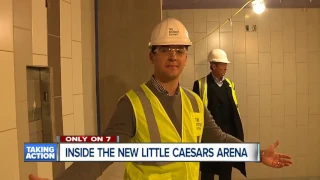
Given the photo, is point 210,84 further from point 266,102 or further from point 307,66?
point 307,66

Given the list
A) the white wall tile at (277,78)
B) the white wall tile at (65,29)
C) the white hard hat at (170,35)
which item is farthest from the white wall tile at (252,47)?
the white hard hat at (170,35)

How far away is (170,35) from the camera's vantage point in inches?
45.3

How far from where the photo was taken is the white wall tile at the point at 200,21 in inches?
144

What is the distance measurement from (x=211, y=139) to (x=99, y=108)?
103 cm

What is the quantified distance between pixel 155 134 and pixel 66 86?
0.69m

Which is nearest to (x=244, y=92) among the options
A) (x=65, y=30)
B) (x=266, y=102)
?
(x=266, y=102)

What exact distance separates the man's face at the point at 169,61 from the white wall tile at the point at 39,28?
48 centimetres

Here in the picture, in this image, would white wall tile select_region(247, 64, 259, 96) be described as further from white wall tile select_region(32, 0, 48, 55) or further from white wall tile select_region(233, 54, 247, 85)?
white wall tile select_region(32, 0, 48, 55)

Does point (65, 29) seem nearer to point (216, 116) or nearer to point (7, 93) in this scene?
point (7, 93)

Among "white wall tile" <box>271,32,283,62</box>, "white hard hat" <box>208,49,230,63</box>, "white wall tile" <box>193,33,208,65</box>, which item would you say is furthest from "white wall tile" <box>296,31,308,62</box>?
"white hard hat" <box>208,49,230,63</box>

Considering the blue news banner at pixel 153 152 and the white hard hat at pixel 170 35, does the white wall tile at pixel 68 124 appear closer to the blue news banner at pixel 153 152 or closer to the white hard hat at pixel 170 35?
the blue news banner at pixel 153 152

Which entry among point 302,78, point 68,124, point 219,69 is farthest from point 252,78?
point 68,124

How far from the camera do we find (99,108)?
210 centimetres

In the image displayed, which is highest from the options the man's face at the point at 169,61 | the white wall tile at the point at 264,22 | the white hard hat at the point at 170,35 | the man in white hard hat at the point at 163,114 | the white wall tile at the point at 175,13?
the white wall tile at the point at 175,13
